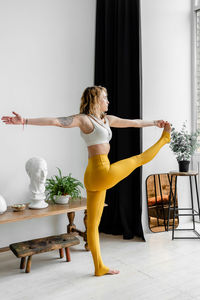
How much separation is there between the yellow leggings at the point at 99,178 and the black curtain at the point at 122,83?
3.06 ft

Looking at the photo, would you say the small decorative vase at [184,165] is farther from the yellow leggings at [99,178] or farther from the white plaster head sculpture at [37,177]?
the white plaster head sculpture at [37,177]

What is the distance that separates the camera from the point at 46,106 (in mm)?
3562

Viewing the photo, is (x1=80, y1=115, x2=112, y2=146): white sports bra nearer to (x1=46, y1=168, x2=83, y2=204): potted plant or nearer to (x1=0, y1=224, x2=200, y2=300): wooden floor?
(x1=46, y1=168, x2=83, y2=204): potted plant

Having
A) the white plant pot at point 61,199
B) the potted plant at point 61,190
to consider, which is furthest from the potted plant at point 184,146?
the white plant pot at point 61,199

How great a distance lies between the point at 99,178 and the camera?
2.58m

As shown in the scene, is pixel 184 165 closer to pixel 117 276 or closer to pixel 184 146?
pixel 184 146

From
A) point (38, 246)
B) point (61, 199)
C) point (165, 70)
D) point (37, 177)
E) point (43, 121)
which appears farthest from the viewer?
point (165, 70)

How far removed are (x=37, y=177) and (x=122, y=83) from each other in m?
1.42

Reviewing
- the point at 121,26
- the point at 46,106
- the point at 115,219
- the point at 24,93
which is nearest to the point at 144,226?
the point at 115,219

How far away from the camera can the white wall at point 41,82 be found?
3.33 metres

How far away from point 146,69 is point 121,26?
1.81 ft

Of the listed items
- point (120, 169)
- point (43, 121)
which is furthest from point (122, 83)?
point (43, 121)

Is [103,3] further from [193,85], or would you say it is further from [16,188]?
[16,188]

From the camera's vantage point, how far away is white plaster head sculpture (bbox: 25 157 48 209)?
3053mm
